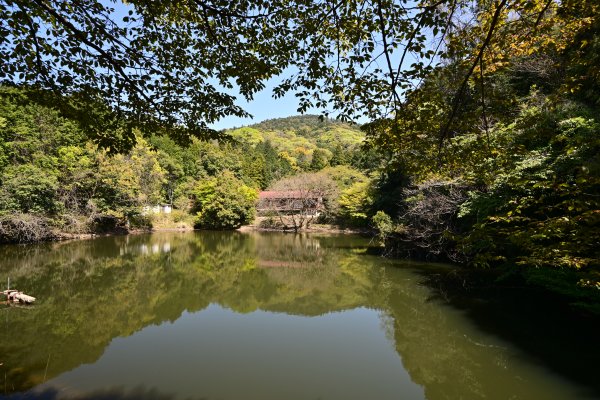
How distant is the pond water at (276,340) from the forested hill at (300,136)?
46.7 m

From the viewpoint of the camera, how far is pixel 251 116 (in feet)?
14.9

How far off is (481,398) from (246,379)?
342 cm

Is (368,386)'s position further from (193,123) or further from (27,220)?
(27,220)

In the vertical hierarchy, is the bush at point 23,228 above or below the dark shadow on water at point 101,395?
above

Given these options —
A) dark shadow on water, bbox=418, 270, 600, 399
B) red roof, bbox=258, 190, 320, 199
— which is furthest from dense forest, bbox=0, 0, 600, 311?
red roof, bbox=258, 190, 320, 199

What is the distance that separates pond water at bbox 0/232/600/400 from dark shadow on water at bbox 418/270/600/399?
0.04 metres

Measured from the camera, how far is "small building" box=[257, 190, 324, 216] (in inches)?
1146

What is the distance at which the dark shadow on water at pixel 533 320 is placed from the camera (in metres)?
5.61

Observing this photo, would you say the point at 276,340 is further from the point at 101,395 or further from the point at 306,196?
the point at 306,196

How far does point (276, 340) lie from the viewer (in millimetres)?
7250

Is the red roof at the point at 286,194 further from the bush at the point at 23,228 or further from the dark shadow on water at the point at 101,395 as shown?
the dark shadow on water at the point at 101,395

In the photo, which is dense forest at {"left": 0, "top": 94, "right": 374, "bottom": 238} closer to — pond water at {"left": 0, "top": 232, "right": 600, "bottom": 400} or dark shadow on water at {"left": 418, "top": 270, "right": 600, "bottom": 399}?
pond water at {"left": 0, "top": 232, "right": 600, "bottom": 400}

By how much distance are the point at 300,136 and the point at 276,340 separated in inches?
3576

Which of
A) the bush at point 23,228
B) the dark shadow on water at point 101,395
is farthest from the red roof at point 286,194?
the dark shadow on water at point 101,395
